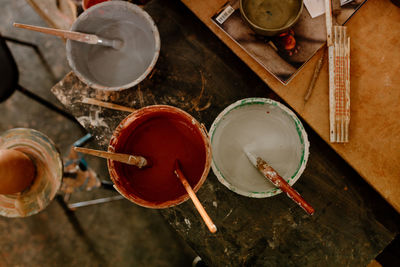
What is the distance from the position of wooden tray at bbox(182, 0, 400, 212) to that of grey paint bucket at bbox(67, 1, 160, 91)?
0.39 metres

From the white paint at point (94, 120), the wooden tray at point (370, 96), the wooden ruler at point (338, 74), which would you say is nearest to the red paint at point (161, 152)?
the white paint at point (94, 120)

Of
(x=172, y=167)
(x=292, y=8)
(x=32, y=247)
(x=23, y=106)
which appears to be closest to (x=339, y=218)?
(x=172, y=167)

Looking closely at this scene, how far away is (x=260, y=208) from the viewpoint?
3.46 ft

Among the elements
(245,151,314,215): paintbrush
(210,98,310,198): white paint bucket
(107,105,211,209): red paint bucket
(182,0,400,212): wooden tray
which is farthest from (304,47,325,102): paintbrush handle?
(107,105,211,209): red paint bucket

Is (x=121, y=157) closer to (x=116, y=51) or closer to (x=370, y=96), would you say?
(x=116, y=51)

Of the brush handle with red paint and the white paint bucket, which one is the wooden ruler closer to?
the white paint bucket

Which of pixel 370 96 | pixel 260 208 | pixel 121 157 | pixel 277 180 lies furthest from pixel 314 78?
pixel 121 157

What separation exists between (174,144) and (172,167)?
80 millimetres

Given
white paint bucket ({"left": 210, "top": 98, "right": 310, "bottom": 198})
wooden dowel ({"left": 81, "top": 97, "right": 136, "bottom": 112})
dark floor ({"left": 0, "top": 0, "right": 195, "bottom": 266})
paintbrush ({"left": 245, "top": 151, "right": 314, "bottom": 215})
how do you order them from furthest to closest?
dark floor ({"left": 0, "top": 0, "right": 195, "bottom": 266})
wooden dowel ({"left": 81, "top": 97, "right": 136, "bottom": 112})
white paint bucket ({"left": 210, "top": 98, "right": 310, "bottom": 198})
paintbrush ({"left": 245, "top": 151, "right": 314, "bottom": 215})

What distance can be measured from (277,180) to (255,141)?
0.62ft

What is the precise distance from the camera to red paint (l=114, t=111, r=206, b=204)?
86cm

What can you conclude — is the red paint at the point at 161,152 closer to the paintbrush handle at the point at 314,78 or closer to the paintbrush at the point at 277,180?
the paintbrush at the point at 277,180

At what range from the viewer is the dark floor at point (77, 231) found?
194 centimetres

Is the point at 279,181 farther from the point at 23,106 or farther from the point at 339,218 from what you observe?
the point at 23,106
